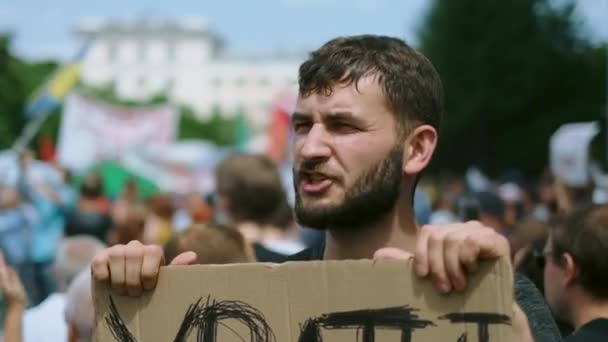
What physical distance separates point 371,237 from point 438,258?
56 centimetres

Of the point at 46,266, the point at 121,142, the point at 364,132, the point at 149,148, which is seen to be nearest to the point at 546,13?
the point at 149,148

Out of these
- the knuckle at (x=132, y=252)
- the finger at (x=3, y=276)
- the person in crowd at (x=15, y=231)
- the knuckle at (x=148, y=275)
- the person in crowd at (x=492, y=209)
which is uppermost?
the person in crowd at (x=15, y=231)

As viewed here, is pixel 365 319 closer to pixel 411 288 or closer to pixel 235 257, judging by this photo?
pixel 411 288

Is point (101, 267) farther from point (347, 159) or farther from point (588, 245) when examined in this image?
→ point (588, 245)

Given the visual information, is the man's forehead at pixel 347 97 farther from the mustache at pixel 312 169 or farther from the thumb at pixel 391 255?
the thumb at pixel 391 255

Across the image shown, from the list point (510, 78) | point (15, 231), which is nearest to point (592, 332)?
point (15, 231)

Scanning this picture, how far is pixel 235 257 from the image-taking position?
3.73 m

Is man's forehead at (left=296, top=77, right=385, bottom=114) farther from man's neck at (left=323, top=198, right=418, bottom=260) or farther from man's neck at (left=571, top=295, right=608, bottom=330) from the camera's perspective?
man's neck at (left=571, top=295, right=608, bottom=330)

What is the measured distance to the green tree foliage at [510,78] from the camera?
139ft

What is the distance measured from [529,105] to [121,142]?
26517 mm

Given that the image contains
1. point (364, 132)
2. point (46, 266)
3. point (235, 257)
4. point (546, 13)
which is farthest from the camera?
point (546, 13)

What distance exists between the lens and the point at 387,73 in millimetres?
2578

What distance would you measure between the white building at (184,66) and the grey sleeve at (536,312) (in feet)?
428

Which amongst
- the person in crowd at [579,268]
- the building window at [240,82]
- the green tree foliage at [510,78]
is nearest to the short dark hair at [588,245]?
the person in crowd at [579,268]
